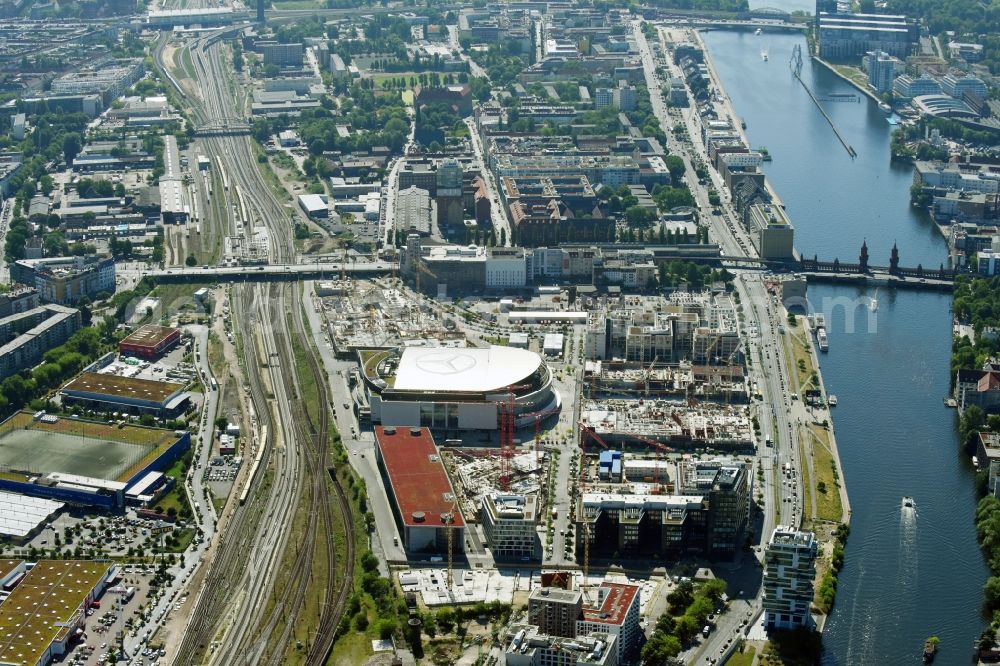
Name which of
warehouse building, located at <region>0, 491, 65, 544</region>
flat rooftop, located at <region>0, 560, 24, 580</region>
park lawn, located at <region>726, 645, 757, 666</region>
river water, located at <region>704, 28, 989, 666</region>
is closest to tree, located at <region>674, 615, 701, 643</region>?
park lawn, located at <region>726, 645, 757, 666</region>

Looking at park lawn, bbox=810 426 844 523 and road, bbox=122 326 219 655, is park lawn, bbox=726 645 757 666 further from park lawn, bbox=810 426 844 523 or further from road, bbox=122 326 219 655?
road, bbox=122 326 219 655

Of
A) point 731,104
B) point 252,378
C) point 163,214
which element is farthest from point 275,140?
point 252,378

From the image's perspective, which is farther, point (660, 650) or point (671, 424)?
point (671, 424)

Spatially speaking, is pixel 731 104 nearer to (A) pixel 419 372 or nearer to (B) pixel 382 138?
(B) pixel 382 138

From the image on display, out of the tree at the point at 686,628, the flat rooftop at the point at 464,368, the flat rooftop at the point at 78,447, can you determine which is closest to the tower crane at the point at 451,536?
the tree at the point at 686,628

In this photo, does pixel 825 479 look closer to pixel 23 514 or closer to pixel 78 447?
pixel 78 447

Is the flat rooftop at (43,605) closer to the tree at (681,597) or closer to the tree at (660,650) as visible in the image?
the tree at (660,650)

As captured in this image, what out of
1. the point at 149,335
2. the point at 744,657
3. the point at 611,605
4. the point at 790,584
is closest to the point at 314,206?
the point at 149,335
